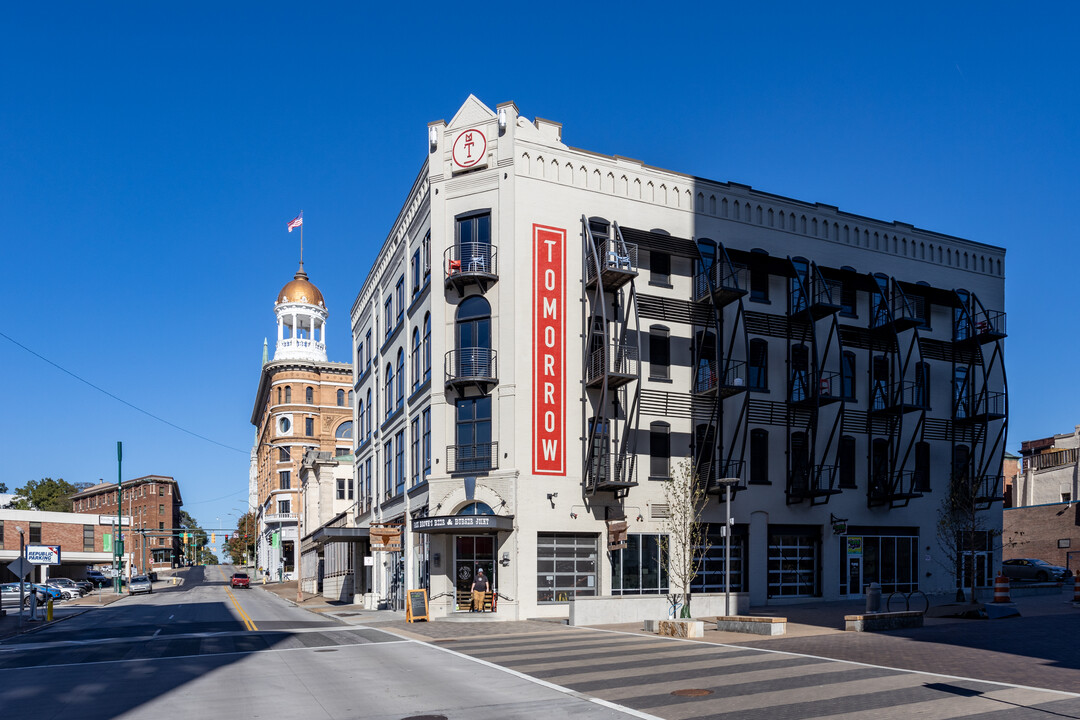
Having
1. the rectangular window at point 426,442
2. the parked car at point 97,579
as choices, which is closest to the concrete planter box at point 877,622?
the rectangular window at point 426,442

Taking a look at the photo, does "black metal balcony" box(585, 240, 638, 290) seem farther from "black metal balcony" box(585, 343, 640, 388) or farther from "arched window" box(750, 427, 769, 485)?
"arched window" box(750, 427, 769, 485)

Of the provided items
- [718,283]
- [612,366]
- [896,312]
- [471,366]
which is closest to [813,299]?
[896,312]

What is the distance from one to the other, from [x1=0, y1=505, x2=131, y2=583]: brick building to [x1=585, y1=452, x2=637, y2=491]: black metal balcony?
72.8 metres

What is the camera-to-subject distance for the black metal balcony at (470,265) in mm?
34344

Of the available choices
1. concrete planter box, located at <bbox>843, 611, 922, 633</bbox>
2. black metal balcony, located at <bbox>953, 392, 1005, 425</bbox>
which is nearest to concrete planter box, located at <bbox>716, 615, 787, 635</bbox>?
concrete planter box, located at <bbox>843, 611, 922, 633</bbox>

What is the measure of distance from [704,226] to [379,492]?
2304cm

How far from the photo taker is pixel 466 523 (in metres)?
31.8

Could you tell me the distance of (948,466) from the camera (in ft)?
141

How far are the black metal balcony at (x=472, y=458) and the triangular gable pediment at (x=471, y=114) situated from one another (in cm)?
1277

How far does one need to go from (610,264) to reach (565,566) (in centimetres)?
1141

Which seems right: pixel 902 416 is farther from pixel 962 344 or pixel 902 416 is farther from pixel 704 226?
pixel 704 226

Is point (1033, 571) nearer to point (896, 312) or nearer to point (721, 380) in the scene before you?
point (896, 312)

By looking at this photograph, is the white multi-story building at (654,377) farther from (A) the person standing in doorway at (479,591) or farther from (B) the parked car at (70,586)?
(B) the parked car at (70,586)

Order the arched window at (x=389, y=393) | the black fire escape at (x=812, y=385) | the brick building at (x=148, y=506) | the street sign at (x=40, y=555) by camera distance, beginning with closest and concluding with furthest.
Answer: the black fire escape at (x=812, y=385) < the street sign at (x=40, y=555) < the arched window at (x=389, y=393) < the brick building at (x=148, y=506)
